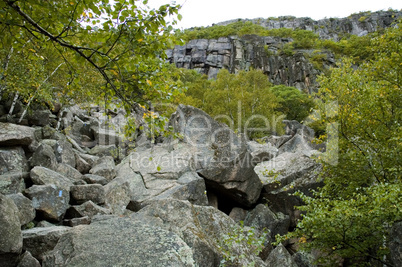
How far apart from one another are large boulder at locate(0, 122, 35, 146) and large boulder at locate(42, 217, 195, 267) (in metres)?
8.86

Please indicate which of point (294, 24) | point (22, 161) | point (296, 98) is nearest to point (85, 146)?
point (22, 161)

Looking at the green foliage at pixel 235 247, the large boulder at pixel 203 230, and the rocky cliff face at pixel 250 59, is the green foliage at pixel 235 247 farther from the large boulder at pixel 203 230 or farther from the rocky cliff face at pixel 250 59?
the rocky cliff face at pixel 250 59

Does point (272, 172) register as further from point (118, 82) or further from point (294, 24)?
point (294, 24)

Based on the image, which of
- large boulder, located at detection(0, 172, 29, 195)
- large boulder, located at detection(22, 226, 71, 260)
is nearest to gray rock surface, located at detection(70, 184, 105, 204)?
large boulder, located at detection(0, 172, 29, 195)

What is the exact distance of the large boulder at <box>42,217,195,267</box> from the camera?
5242 millimetres

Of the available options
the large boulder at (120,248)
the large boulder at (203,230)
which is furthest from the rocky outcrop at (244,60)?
the large boulder at (120,248)

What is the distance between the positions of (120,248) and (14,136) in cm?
1028

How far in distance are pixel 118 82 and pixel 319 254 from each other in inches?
440

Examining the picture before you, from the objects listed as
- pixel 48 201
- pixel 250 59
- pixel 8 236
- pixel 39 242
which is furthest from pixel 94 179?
pixel 250 59

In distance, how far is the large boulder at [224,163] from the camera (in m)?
15.3

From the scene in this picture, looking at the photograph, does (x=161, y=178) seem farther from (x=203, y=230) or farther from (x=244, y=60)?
(x=244, y=60)

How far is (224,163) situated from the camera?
15484mm

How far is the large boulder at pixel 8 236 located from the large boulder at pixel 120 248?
0.91 m

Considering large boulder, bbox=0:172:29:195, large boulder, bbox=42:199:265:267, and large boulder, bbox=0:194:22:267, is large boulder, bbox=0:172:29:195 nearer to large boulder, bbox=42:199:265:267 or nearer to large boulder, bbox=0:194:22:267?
large boulder, bbox=0:194:22:267
